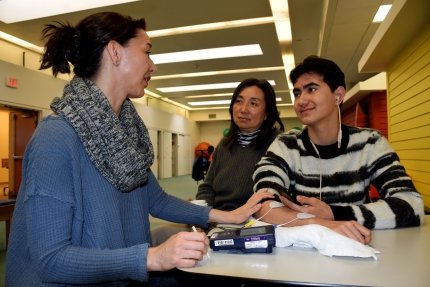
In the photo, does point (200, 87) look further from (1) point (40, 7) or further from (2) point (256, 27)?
(1) point (40, 7)

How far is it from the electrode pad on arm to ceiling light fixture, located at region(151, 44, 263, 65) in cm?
639

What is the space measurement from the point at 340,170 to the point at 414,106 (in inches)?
93.8

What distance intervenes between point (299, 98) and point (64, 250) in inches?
51.7

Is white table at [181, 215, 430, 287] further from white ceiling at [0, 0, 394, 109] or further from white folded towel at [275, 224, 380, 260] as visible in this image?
white ceiling at [0, 0, 394, 109]

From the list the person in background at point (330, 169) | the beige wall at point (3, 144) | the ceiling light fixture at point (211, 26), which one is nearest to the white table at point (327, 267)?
the person in background at point (330, 169)

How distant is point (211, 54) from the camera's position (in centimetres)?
745

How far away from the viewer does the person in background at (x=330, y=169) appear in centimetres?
124

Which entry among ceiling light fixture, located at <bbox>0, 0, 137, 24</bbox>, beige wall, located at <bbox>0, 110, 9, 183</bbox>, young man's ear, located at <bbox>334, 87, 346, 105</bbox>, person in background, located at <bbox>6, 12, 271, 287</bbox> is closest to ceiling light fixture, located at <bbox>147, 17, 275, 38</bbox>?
ceiling light fixture, located at <bbox>0, 0, 137, 24</bbox>

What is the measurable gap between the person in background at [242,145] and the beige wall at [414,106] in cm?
174

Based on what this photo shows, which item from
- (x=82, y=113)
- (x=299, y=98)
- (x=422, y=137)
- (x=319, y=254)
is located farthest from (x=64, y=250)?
(x=422, y=137)

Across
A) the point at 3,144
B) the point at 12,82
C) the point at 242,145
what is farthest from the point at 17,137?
the point at 242,145

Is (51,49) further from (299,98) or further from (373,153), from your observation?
(373,153)

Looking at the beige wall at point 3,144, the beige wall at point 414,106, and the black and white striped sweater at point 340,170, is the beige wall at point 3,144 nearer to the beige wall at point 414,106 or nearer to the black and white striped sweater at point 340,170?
the beige wall at point 414,106

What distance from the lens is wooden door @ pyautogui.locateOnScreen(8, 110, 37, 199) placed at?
6820 mm
